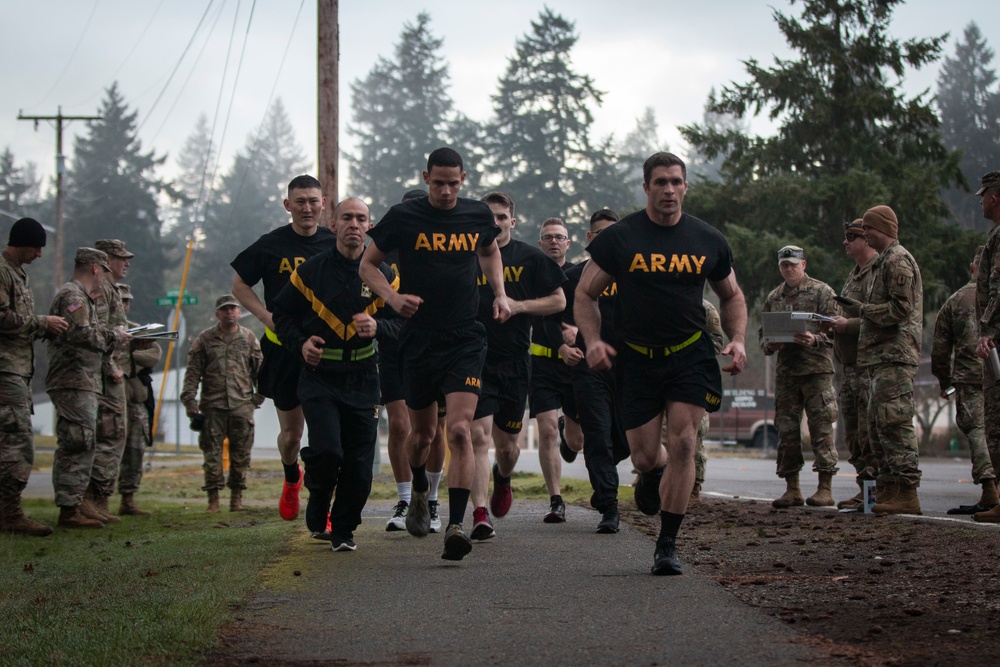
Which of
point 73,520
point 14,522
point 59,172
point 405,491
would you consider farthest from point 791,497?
point 59,172

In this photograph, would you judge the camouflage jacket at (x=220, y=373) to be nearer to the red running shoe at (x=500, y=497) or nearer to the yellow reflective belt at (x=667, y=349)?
the red running shoe at (x=500, y=497)

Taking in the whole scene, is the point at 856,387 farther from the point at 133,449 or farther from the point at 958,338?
the point at 133,449

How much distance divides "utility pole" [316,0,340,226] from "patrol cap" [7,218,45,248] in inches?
244

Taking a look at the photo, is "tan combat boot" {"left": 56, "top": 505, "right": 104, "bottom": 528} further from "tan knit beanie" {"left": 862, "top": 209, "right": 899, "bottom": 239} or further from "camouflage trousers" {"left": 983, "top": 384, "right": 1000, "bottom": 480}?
"camouflage trousers" {"left": 983, "top": 384, "right": 1000, "bottom": 480}

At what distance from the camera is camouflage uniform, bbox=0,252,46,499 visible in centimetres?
1059

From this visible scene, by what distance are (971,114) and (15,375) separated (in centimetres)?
8920

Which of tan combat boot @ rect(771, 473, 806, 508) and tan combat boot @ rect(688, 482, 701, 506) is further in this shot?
tan combat boot @ rect(688, 482, 701, 506)

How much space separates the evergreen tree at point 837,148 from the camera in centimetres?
3550

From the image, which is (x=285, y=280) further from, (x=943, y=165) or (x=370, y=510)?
(x=943, y=165)

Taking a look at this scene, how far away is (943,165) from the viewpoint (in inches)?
1459

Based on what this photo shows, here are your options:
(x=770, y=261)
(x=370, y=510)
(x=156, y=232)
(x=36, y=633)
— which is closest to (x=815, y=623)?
(x=36, y=633)

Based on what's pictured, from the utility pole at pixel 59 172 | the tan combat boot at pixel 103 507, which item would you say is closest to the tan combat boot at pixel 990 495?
the tan combat boot at pixel 103 507

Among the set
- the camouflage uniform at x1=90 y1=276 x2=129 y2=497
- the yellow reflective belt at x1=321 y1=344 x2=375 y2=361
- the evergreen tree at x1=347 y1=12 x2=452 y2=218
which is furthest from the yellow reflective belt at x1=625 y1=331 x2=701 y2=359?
the evergreen tree at x1=347 y1=12 x2=452 y2=218

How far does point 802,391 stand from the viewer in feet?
41.5
